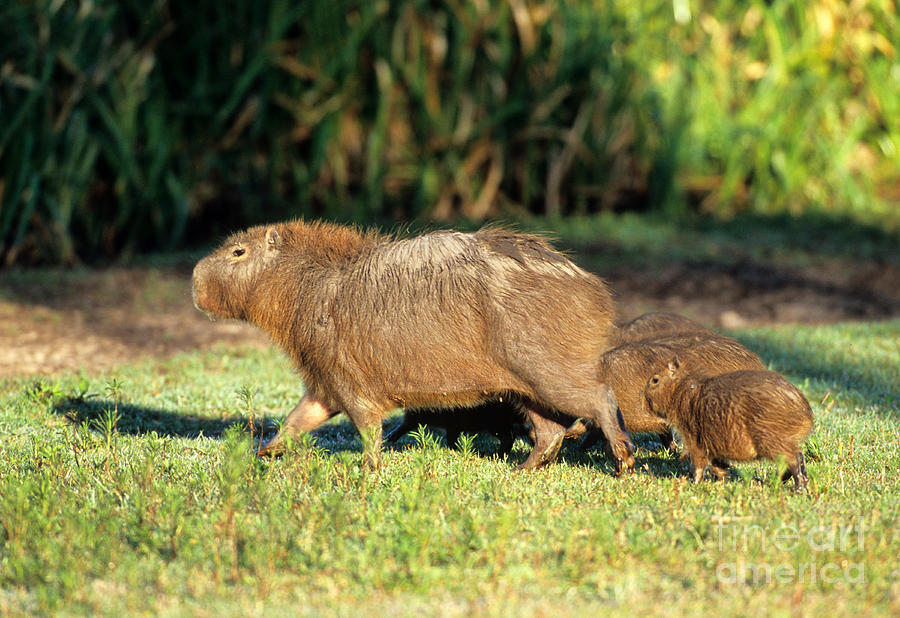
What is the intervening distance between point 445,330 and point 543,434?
0.78 meters

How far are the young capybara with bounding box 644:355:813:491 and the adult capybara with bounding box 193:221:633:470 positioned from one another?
35 centimetres

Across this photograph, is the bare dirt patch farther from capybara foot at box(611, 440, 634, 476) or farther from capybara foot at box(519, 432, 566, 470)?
capybara foot at box(611, 440, 634, 476)

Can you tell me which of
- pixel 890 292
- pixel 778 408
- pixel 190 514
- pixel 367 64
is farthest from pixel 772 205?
pixel 190 514

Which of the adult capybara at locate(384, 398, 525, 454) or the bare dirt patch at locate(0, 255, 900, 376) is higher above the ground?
the adult capybara at locate(384, 398, 525, 454)

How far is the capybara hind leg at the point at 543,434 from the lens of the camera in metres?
5.45

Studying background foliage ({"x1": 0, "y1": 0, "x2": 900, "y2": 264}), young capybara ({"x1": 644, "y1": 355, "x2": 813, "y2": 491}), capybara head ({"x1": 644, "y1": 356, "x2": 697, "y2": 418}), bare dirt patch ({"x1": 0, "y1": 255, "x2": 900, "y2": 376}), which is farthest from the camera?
background foliage ({"x1": 0, "y1": 0, "x2": 900, "y2": 264})

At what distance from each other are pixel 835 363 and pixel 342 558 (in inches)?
193

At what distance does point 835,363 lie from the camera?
7656mm

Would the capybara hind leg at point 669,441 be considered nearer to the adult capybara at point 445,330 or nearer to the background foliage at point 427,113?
the adult capybara at point 445,330

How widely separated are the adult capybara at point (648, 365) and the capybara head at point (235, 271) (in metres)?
1.89

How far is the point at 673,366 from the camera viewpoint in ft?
17.7

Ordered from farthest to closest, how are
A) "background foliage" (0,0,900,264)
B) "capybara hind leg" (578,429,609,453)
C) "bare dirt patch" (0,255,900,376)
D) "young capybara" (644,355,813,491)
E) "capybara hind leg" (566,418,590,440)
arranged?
1. "background foliage" (0,0,900,264)
2. "bare dirt patch" (0,255,900,376)
3. "capybara hind leg" (578,429,609,453)
4. "capybara hind leg" (566,418,590,440)
5. "young capybara" (644,355,813,491)

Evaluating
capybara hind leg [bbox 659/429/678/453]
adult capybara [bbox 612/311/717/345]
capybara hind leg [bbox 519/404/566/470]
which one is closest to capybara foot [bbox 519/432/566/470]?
capybara hind leg [bbox 519/404/566/470]

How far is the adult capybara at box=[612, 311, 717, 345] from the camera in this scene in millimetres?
6094
